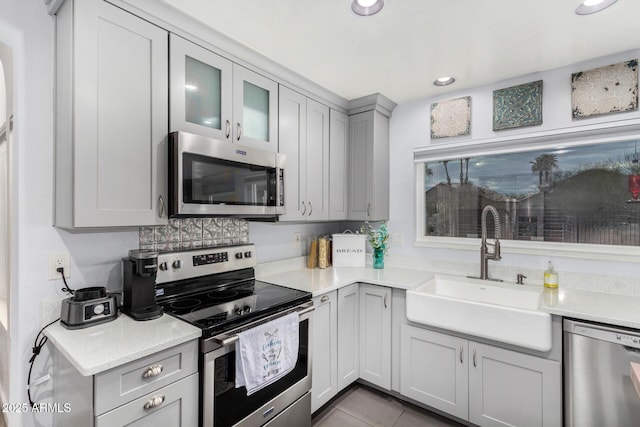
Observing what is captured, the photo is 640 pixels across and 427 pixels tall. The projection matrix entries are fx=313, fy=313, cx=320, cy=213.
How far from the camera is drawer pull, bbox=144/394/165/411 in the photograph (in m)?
1.18

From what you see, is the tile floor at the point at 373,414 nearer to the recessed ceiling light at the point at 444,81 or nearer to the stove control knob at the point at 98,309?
the stove control knob at the point at 98,309

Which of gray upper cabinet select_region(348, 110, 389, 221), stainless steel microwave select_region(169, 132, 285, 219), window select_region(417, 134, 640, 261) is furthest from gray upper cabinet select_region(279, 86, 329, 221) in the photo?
window select_region(417, 134, 640, 261)

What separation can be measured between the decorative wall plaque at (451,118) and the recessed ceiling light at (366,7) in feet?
4.35

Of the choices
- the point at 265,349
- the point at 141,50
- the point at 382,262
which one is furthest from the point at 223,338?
the point at 382,262

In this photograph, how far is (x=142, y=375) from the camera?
1173 mm

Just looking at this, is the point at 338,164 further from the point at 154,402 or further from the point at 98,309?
the point at 154,402

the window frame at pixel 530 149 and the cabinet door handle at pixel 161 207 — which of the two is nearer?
the cabinet door handle at pixel 161 207

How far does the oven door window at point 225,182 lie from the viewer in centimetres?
159

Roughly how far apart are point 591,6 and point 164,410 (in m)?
2.63

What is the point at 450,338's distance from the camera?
6.53ft

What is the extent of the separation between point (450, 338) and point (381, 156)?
1.59m

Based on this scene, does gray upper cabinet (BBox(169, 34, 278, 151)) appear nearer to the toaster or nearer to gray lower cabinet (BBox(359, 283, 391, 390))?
the toaster

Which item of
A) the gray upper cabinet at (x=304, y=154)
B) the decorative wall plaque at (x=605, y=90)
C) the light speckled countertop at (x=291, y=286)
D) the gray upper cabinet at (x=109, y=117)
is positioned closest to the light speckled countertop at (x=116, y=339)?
the light speckled countertop at (x=291, y=286)

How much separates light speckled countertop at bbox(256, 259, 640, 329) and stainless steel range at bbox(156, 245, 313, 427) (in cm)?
26
